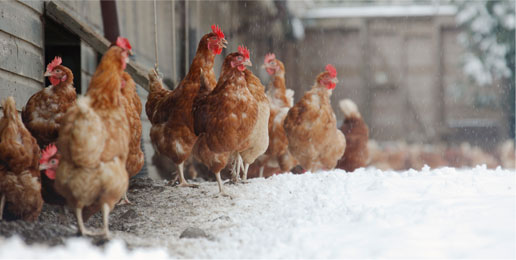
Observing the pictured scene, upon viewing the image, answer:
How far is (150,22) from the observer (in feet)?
19.6

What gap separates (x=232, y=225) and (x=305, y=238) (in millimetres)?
475

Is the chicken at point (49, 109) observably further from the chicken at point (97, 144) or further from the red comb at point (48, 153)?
the chicken at point (97, 144)

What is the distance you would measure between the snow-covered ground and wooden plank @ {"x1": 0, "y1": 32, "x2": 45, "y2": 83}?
1.25 metres

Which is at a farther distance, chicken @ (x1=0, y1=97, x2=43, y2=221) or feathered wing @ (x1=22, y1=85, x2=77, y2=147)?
feathered wing @ (x1=22, y1=85, x2=77, y2=147)

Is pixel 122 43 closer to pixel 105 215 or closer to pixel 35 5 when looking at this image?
pixel 105 215

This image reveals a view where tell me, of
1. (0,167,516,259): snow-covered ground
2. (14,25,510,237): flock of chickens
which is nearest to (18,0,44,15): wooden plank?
(14,25,510,237): flock of chickens

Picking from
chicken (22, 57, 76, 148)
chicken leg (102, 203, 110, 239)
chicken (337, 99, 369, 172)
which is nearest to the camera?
chicken leg (102, 203, 110, 239)

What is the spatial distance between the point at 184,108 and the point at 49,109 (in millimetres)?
772

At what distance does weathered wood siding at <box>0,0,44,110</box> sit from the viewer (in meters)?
3.06

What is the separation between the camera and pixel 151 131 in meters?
3.43

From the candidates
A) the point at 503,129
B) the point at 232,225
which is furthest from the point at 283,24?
the point at 232,225

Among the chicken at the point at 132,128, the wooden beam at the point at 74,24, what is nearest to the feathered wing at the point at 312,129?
the wooden beam at the point at 74,24

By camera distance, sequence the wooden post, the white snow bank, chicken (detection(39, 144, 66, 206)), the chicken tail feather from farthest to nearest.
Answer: the wooden post → the chicken tail feather → chicken (detection(39, 144, 66, 206)) → the white snow bank

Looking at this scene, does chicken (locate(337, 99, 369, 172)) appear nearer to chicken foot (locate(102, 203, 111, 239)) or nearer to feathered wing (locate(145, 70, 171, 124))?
feathered wing (locate(145, 70, 171, 124))
